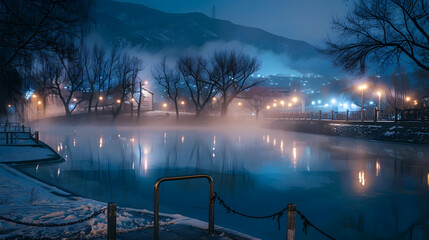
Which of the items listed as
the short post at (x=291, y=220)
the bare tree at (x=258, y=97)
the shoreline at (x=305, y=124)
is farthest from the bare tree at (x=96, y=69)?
the short post at (x=291, y=220)

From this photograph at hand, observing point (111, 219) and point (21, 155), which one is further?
point (21, 155)

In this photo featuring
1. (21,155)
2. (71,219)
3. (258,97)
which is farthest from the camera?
(258,97)

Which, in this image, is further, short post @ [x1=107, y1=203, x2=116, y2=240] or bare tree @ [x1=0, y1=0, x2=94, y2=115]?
bare tree @ [x1=0, y1=0, x2=94, y2=115]

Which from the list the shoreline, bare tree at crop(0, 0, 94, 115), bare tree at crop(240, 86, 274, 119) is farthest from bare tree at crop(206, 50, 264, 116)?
bare tree at crop(0, 0, 94, 115)

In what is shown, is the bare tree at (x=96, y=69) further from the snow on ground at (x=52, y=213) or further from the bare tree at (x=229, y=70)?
the snow on ground at (x=52, y=213)

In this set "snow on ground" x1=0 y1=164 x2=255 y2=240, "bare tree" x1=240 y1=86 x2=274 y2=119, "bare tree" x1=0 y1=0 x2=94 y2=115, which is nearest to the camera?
"snow on ground" x1=0 y1=164 x2=255 y2=240

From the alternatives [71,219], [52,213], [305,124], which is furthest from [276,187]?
[305,124]

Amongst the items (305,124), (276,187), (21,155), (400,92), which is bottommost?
(276,187)

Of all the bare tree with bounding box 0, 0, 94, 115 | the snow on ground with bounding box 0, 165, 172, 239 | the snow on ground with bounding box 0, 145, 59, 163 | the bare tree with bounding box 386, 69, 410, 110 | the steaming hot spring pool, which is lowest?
the steaming hot spring pool

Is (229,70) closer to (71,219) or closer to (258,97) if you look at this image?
(258,97)

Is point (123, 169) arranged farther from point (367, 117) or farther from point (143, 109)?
point (143, 109)

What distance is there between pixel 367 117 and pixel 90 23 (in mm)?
37826

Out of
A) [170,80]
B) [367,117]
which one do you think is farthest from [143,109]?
[367,117]

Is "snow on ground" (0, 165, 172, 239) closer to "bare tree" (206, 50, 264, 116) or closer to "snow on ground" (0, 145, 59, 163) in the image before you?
"snow on ground" (0, 145, 59, 163)
